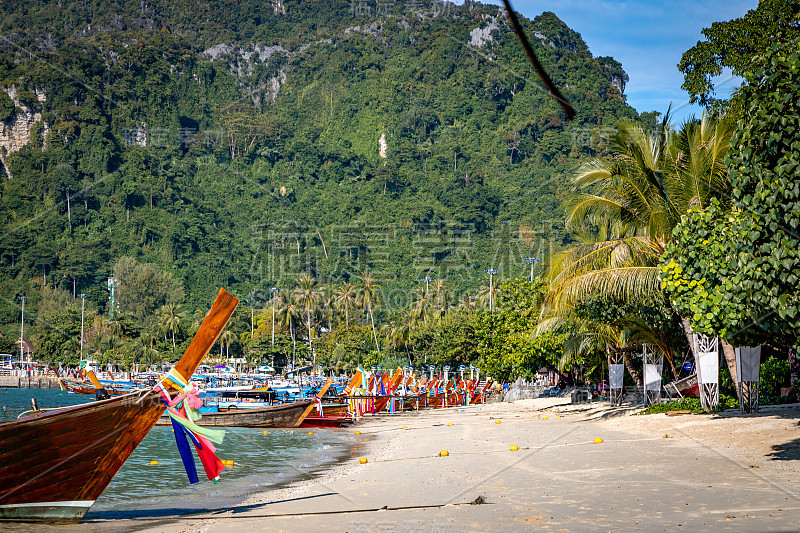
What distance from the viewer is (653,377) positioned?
71.9ft

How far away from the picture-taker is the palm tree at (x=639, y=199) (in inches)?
658

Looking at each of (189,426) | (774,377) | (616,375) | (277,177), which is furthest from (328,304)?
(277,177)

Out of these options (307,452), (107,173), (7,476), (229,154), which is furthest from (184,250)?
(7,476)

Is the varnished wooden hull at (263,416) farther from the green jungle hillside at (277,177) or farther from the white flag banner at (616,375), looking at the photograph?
the green jungle hillside at (277,177)

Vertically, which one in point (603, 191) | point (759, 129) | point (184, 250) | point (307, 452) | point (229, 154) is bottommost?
point (307, 452)

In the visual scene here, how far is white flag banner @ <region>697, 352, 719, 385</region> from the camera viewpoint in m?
16.9

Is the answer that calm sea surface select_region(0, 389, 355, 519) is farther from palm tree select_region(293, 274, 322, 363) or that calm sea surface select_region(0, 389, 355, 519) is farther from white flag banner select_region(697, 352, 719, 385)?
palm tree select_region(293, 274, 322, 363)

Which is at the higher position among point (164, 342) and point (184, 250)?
point (184, 250)

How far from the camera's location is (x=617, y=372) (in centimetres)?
2505

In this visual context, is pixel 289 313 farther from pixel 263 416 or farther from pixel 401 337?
pixel 263 416

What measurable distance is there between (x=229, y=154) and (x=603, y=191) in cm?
18376

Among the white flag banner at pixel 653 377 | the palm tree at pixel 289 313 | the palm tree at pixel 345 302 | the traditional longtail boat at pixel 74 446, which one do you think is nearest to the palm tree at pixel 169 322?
the palm tree at pixel 289 313

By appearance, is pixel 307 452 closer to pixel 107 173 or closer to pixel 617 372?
pixel 617 372

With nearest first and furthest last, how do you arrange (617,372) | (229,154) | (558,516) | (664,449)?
1. (558,516)
2. (664,449)
3. (617,372)
4. (229,154)
